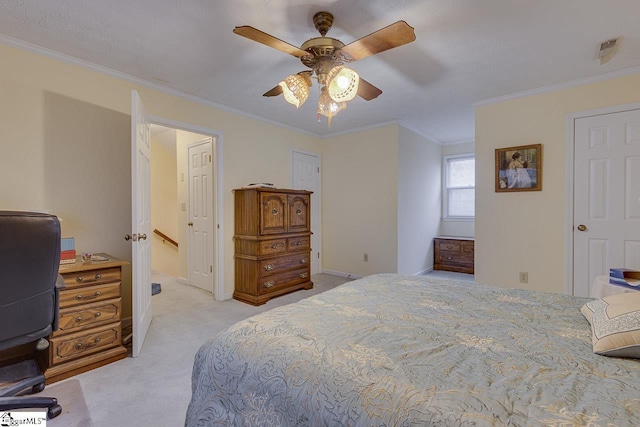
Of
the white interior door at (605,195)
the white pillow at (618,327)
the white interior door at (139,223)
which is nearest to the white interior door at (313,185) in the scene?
the white interior door at (139,223)

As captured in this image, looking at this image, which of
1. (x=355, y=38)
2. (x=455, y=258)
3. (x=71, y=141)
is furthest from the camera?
(x=455, y=258)

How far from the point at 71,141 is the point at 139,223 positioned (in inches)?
38.8

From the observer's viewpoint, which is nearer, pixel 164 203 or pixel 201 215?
pixel 201 215

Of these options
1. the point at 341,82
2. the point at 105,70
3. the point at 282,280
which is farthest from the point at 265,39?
the point at 282,280

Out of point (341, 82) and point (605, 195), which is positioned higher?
point (341, 82)

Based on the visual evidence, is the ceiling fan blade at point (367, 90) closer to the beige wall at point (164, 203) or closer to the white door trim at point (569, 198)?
the white door trim at point (569, 198)

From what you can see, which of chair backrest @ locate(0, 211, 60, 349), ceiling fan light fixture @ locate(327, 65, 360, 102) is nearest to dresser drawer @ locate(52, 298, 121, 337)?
chair backrest @ locate(0, 211, 60, 349)

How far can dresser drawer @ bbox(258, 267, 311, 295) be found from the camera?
3.58m

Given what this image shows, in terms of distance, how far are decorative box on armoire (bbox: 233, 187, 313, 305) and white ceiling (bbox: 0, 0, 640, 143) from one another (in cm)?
127

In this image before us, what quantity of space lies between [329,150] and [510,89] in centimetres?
271

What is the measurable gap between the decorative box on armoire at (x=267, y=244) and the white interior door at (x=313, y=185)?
0.79 meters

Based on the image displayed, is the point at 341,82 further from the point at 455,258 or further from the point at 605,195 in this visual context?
the point at 455,258

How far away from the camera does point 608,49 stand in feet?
7.73

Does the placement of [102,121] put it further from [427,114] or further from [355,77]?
[427,114]
